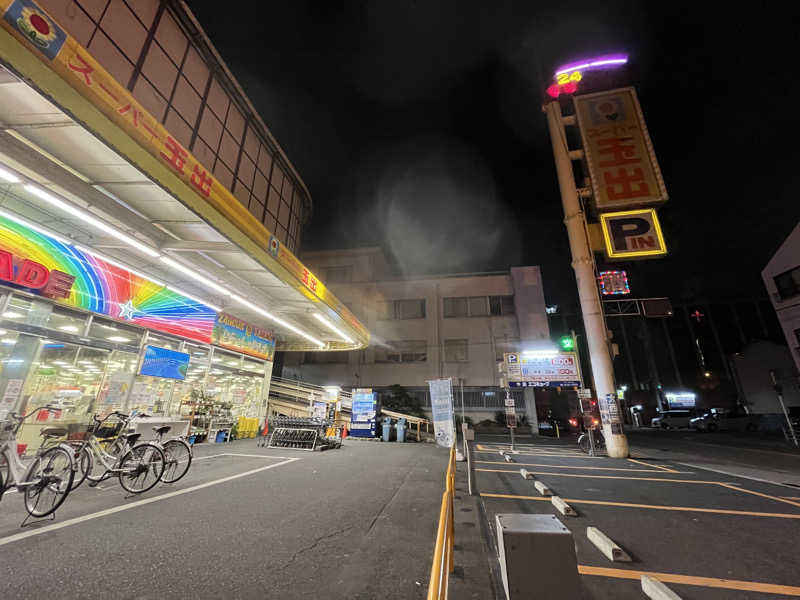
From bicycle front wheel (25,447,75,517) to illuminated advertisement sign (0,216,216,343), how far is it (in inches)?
192

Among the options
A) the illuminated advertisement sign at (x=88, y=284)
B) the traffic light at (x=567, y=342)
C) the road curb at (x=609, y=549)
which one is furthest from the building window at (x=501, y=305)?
the road curb at (x=609, y=549)

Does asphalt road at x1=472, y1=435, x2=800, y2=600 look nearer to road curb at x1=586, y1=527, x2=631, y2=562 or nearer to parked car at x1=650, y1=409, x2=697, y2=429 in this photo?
road curb at x1=586, y1=527, x2=631, y2=562

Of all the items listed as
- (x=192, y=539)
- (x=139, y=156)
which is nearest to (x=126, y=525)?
(x=192, y=539)

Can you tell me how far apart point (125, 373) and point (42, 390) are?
183 centimetres

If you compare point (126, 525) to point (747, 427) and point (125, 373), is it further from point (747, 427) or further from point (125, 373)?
point (747, 427)

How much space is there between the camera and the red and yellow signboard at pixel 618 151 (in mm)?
13234

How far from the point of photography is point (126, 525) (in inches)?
144

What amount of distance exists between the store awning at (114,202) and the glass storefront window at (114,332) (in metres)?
1.66

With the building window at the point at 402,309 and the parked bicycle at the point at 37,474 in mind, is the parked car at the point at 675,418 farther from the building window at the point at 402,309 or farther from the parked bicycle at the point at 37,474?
the parked bicycle at the point at 37,474

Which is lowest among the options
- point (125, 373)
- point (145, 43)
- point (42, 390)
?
point (42, 390)

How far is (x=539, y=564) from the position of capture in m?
1.64

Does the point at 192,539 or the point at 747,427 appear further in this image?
the point at 747,427

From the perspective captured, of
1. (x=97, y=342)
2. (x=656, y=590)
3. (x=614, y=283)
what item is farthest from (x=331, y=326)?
(x=656, y=590)

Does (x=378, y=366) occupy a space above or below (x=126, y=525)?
above
